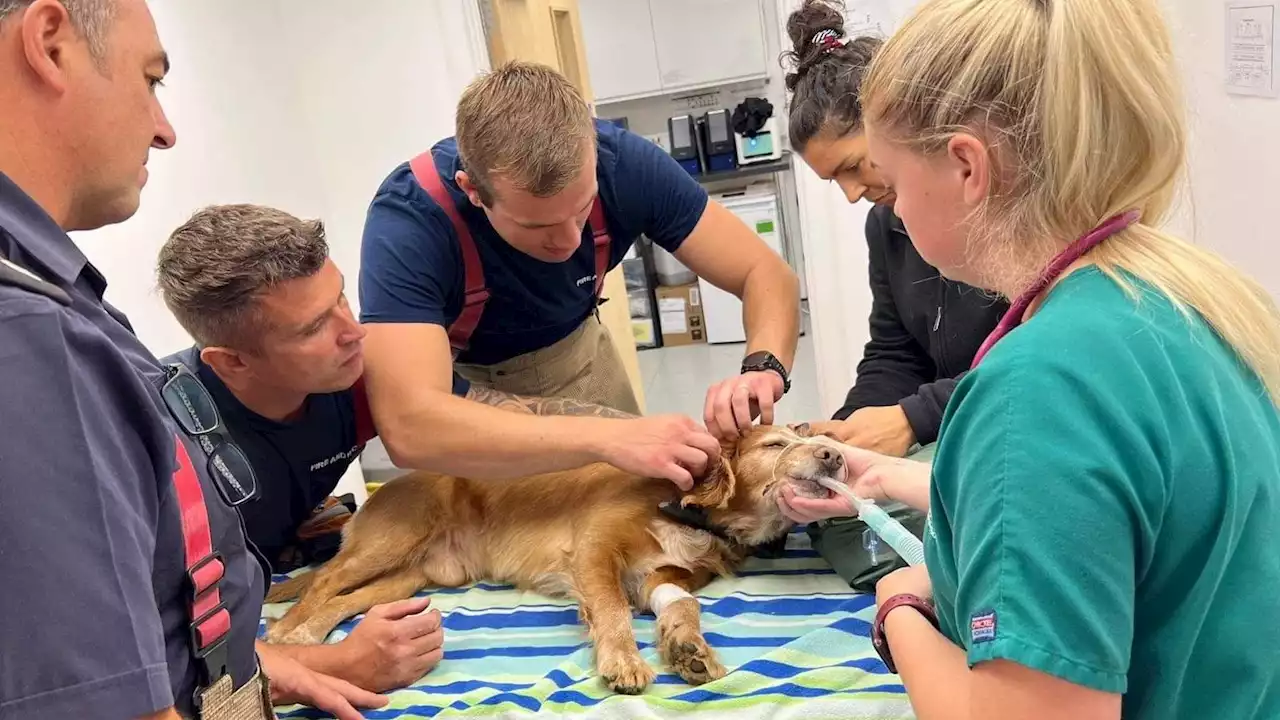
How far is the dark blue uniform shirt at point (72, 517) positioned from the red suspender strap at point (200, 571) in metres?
0.15

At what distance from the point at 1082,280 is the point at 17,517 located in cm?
99

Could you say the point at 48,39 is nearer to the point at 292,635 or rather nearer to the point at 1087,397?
the point at 1087,397

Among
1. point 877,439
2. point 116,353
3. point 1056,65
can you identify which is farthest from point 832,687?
point 116,353

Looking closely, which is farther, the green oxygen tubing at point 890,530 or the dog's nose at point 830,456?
the dog's nose at point 830,456

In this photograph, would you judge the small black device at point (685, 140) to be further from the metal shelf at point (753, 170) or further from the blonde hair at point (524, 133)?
the blonde hair at point (524, 133)

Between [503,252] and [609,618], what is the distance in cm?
98

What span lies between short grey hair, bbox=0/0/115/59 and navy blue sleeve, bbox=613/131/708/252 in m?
1.54

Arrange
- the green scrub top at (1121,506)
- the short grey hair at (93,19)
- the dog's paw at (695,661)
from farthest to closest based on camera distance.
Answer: the dog's paw at (695,661), the short grey hair at (93,19), the green scrub top at (1121,506)

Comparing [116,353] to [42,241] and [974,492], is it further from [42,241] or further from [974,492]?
[974,492]

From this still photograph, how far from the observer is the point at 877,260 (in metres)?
2.53

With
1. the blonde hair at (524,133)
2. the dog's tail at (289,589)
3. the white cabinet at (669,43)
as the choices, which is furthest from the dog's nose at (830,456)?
the white cabinet at (669,43)

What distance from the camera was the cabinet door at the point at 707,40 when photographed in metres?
7.25

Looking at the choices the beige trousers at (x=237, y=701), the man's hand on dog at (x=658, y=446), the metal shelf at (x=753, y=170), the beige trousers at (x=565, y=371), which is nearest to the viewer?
the beige trousers at (x=237, y=701)

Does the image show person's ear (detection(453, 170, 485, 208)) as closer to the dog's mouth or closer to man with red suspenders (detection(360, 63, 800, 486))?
man with red suspenders (detection(360, 63, 800, 486))
